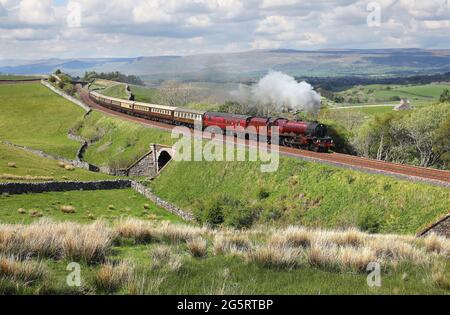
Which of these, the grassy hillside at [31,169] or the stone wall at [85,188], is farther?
the grassy hillside at [31,169]

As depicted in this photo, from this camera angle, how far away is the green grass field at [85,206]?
1093 inches

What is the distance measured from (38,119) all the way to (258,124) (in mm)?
61836

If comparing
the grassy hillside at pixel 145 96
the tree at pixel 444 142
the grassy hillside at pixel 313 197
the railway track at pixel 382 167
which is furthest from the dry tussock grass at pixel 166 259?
the grassy hillside at pixel 145 96

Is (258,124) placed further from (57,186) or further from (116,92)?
(116,92)

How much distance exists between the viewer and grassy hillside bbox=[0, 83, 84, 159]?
226 ft

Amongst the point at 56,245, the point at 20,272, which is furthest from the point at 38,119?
the point at 20,272

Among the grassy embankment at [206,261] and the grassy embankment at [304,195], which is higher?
the grassy embankment at [206,261]

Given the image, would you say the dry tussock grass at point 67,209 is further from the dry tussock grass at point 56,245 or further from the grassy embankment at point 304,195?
the dry tussock grass at point 56,245

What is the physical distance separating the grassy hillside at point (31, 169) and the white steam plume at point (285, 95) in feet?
95.9

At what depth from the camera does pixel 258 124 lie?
44.2m

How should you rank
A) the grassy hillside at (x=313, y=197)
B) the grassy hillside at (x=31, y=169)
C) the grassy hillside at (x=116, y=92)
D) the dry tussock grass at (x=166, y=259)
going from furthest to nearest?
the grassy hillside at (x=116, y=92)
the grassy hillside at (x=31, y=169)
the grassy hillside at (x=313, y=197)
the dry tussock grass at (x=166, y=259)

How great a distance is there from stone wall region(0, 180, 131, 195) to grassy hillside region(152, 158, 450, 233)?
5.44 m
